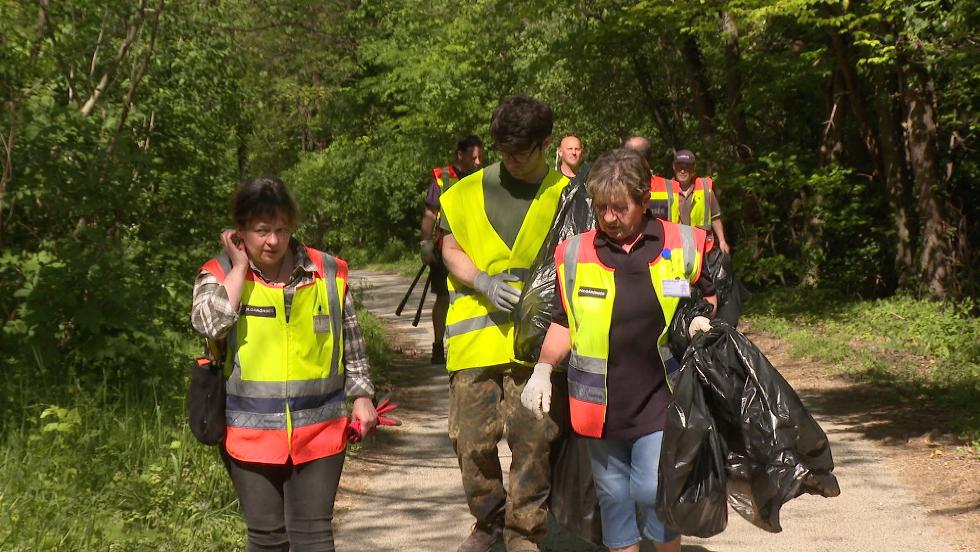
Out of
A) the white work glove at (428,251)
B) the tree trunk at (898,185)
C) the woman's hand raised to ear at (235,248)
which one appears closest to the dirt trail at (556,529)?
the white work glove at (428,251)

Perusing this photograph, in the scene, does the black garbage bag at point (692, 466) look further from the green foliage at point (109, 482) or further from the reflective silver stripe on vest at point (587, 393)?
the green foliage at point (109, 482)

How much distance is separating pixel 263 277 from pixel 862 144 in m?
14.7

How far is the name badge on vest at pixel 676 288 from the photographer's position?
3.76 meters

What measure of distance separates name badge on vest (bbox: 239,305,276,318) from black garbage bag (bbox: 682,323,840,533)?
→ 4.40 feet

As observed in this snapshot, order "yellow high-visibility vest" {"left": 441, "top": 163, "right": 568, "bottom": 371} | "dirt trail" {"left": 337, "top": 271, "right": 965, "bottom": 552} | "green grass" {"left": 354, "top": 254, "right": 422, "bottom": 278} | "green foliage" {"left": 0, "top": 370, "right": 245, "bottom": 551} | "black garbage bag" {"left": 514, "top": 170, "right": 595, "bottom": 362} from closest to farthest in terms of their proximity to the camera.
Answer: "black garbage bag" {"left": 514, "top": 170, "right": 595, "bottom": 362}, "yellow high-visibility vest" {"left": 441, "top": 163, "right": 568, "bottom": 371}, "green foliage" {"left": 0, "top": 370, "right": 245, "bottom": 551}, "dirt trail" {"left": 337, "top": 271, "right": 965, "bottom": 552}, "green grass" {"left": 354, "top": 254, "right": 422, "bottom": 278}

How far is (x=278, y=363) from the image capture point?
3.62 meters

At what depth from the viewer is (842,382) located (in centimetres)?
1031

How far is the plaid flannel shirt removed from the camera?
11.4 ft

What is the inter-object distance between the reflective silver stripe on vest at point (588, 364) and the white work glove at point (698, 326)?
0.30 m

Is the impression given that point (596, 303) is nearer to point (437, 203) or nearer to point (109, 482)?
point (109, 482)

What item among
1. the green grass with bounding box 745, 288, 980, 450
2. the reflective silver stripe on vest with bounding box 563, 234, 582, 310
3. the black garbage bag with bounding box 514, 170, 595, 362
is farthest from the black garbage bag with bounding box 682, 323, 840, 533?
the green grass with bounding box 745, 288, 980, 450

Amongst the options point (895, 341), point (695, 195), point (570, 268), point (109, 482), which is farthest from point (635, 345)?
point (895, 341)

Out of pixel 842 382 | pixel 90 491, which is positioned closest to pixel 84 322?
pixel 90 491

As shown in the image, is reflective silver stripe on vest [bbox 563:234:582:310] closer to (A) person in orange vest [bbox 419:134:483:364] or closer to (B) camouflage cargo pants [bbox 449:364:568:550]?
(B) camouflage cargo pants [bbox 449:364:568:550]
